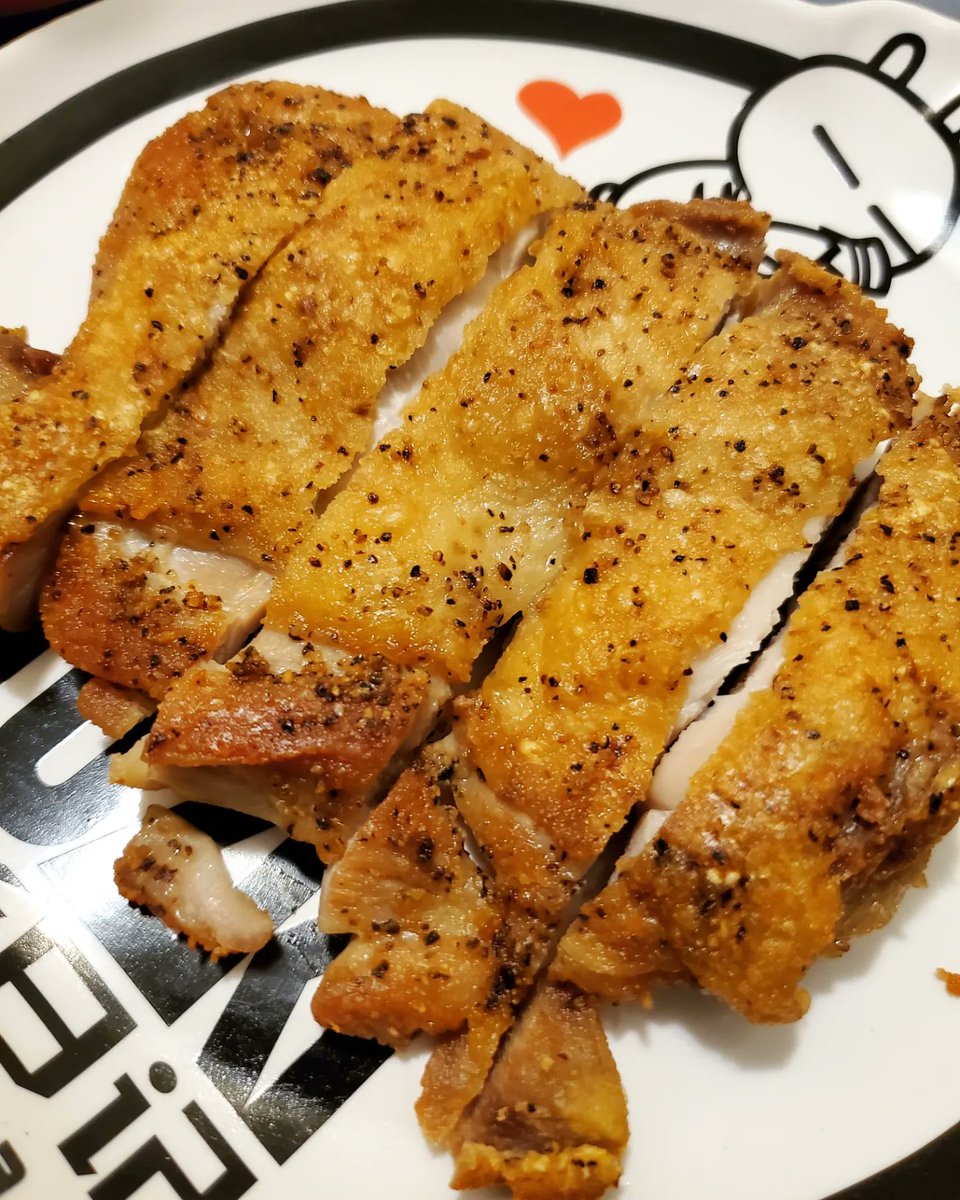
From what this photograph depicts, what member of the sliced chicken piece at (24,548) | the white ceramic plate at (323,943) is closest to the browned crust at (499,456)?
the sliced chicken piece at (24,548)

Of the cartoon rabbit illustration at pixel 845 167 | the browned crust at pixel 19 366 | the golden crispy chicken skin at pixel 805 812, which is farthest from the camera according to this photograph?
the cartoon rabbit illustration at pixel 845 167

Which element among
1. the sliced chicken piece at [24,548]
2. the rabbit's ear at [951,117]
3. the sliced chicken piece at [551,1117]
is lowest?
the sliced chicken piece at [551,1117]

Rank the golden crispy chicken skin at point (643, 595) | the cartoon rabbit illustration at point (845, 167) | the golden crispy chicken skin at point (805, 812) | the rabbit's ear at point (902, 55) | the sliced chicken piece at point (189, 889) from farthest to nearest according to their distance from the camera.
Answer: the rabbit's ear at point (902, 55) < the cartoon rabbit illustration at point (845, 167) < the sliced chicken piece at point (189, 889) < the golden crispy chicken skin at point (643, 595) < the golden crispy chicken skin at point (805, 812)

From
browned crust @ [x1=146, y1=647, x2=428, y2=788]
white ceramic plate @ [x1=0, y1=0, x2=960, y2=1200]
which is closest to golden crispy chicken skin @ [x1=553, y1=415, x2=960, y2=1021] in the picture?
white ceramic plate @ [x1=0, y1=0, x2=960, y2=1200]

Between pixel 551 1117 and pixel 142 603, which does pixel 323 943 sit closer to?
pixel 551 1117

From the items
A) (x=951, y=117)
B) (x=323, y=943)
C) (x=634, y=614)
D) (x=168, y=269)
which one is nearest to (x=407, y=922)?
(x=323, y=943)

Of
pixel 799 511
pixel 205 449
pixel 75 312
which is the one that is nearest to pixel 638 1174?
pixel 799 511

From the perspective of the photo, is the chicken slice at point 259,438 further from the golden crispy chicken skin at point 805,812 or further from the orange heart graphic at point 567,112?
the orange heart graphic at point 567,112

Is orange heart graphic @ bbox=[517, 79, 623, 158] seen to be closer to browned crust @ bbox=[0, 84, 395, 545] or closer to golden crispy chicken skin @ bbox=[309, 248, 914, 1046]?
browned crust @ bbox=[0, 84, 395, 545]
